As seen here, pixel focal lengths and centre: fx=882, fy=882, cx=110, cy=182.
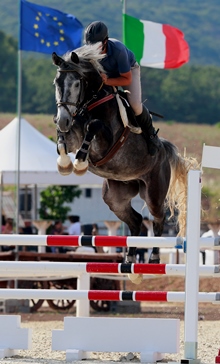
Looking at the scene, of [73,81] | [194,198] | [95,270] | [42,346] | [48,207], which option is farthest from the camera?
[48,207]

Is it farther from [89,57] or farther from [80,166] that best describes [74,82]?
[80,166]

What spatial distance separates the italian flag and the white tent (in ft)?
6.70

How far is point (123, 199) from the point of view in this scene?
25.5ft

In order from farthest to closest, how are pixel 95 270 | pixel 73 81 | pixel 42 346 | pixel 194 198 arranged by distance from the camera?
pixel 42 346
pixel 73 81
pixel 95 270
pixel 194 198

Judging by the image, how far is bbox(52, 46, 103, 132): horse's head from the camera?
662 centimetres

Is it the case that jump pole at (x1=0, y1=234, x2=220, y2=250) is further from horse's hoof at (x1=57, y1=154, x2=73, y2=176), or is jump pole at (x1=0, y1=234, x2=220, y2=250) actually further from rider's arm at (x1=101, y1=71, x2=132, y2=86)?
rider's arm at (x1=101, y1=71, x2=132, y2=86)

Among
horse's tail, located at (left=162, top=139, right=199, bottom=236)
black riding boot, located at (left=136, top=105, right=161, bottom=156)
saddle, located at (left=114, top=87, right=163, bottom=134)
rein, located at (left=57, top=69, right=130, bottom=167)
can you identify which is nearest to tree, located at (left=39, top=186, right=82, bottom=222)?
horse's tail, located at (left=162, top=139, right=199, bottom=236)

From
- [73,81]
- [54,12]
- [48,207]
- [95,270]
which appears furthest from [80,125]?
→ [48,207]

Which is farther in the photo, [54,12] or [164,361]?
[54,12]

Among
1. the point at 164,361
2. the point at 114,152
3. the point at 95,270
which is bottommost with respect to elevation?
the point at 164,361

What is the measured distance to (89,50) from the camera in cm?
692

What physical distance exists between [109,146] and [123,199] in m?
0.92

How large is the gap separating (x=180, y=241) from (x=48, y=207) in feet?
57.0

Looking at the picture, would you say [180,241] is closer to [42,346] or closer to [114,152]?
[114,152]
